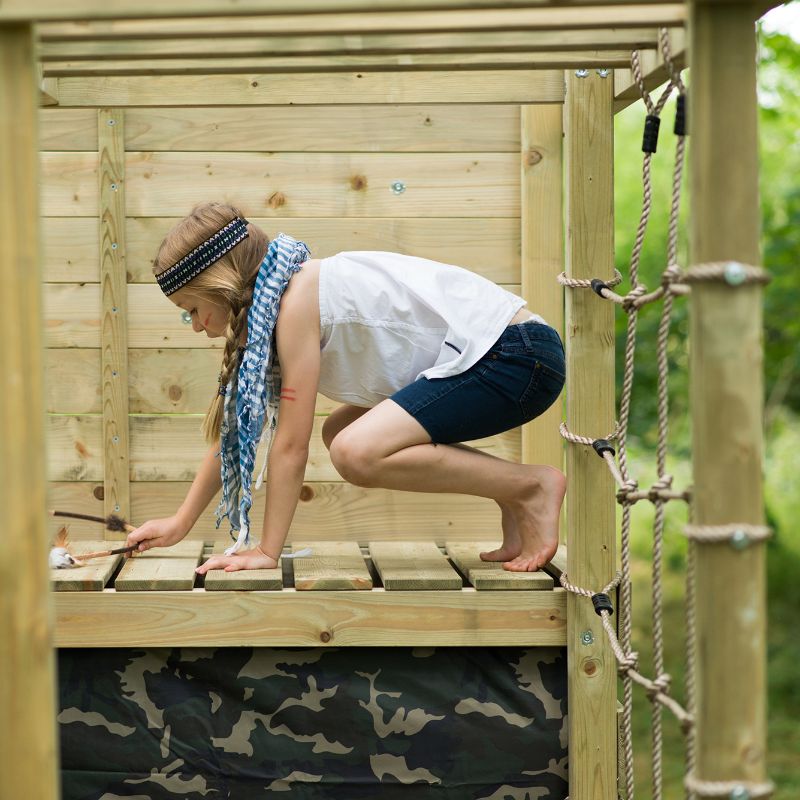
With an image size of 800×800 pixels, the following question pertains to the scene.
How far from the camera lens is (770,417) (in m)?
10.9

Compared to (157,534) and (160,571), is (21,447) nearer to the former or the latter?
(160,571)

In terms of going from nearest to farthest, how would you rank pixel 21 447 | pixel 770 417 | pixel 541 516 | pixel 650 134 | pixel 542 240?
pixel 21 447
pixel 650 134
pixel 541 516
pixel 542 240
pixel 770 417

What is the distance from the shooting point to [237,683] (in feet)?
9.11

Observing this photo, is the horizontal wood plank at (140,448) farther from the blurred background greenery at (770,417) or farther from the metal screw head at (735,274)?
the blurred background greenery at (770,417)

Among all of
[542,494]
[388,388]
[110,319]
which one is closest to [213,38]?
[388,388]

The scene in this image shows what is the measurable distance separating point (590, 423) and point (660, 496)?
25.7 inches

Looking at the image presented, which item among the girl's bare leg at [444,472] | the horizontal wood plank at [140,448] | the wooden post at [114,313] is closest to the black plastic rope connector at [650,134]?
the girl's bare leg at [444,472]

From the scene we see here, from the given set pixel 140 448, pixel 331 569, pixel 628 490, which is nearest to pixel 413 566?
A: pixel 331 569

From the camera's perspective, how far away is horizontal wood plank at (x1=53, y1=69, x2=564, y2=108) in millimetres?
3023

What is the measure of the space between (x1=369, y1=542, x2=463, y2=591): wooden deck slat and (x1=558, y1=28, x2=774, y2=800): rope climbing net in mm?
306

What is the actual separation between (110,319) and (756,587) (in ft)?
7.75

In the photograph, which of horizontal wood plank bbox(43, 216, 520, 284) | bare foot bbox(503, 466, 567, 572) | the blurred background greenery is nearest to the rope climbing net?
bare foot bbox(503, 466, 567, 572)

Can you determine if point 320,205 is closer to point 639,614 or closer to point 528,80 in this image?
point 528,80

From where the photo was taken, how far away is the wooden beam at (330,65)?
2.36 meters
